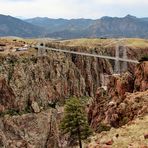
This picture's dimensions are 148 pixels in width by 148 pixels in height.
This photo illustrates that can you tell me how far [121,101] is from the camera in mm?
66625

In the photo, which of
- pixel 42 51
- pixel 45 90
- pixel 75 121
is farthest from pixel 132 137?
pixel 42 51

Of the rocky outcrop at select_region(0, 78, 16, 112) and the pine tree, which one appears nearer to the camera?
the pine tree

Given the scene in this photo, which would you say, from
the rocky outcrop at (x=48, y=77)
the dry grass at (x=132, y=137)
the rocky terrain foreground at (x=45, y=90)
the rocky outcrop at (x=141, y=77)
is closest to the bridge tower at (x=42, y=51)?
the rocky terrain foreground at (x=45, y=90)

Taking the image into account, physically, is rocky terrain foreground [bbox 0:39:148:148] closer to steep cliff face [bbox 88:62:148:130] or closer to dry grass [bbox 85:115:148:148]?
steep cliff face [bbox 88:62:148:130]

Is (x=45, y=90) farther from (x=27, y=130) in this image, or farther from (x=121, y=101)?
(x=121, y=101)

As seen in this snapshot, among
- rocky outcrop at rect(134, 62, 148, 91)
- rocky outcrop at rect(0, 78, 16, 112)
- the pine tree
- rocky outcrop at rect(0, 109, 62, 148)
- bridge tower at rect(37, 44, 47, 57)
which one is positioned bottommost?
rocky outcrop at rect(0, 109, 62, 148)

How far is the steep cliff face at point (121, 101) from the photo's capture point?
5769 centimetres

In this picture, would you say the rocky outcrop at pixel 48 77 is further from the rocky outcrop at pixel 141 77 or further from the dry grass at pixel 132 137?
the dry grass at pixel 132 137

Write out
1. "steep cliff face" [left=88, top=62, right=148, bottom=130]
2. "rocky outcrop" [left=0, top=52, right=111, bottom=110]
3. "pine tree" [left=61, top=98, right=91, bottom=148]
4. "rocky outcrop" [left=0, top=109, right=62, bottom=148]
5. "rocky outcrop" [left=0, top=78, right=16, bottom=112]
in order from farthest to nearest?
"rocky outcrop" [left=0, top=52, right=111, bottom=110], "rocky outcrop" [left=0, top=78, right=16, bottom=112], "rocky outcrop" [left=0, top=109, right=62, bottom=148], "pine tree" [left=61, top=98, right=91, bottom=148], "steep cliff face" [left=88, top=62, right=148, bottom=130]

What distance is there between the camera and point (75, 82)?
158 metres

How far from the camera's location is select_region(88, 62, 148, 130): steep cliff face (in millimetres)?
57688

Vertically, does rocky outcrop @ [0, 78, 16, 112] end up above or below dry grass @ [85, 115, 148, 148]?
below

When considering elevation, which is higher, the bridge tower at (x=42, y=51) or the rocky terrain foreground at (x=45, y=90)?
the bridge tower at (x=42, y=51)

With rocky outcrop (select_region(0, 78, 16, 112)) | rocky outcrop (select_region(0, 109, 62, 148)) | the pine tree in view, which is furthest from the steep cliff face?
rocky outcrop (select_region(0, 78, 16, 112))
